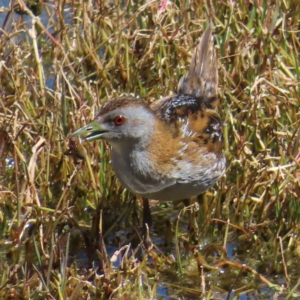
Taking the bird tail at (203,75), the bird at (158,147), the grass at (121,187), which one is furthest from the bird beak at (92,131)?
the bird tail at (203,75)

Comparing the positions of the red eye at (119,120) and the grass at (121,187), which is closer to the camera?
the grass at (121,187)

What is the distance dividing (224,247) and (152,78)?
168 centimetres

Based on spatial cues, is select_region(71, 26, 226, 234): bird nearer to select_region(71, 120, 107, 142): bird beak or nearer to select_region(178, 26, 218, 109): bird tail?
select_region(71, 120, 107, 142): bird beak

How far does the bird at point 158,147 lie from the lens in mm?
4125

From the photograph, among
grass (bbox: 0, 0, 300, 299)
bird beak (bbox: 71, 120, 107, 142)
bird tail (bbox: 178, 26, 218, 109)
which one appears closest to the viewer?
grass (bbox: 0, 0, 300, 299)

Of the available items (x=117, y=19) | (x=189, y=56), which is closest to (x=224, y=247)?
(x=189, y=56)

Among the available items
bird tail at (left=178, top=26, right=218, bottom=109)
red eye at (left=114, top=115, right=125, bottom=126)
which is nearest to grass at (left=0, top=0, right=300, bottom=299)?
bird tail at (left=178, top=26, right=218, bottom=109)

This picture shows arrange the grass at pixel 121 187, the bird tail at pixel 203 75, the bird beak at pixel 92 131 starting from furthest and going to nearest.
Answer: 1. the bird tail at pixel 203 75
2. the bird beak at pixel 92 131
3. the grass at pixel 121 187

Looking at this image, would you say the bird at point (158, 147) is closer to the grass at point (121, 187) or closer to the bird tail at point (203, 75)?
the grass at point (121, 187)

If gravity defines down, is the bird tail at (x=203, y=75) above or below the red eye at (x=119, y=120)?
above

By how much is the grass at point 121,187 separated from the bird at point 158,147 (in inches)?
7.8

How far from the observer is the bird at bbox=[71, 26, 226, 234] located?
412 centimetres

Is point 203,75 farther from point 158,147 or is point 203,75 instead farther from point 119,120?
point 119,120

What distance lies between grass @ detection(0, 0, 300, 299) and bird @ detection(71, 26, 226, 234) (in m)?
0.20
